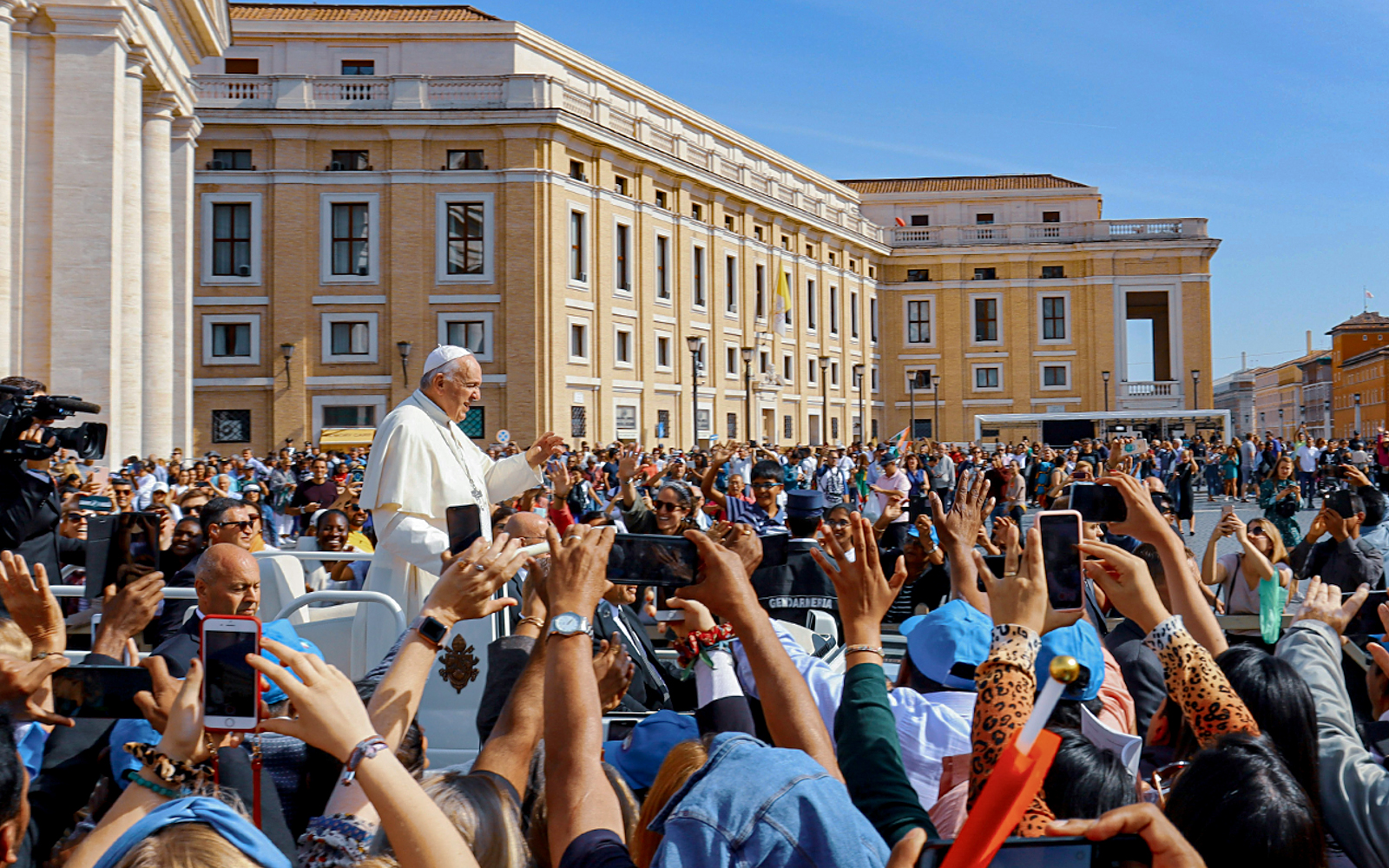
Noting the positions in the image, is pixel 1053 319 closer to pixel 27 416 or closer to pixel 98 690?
pixel 27 416

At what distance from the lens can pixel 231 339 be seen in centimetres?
3662

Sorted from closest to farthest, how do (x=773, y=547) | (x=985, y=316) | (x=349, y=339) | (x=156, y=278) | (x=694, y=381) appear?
1. (x=773, y=547)
2. (x=156, y=278)
3. (x=694, y=381)
4. (x=349, y=339)
5. (x=985, y=316)

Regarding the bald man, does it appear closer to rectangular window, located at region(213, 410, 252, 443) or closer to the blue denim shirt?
the blue denim shirt

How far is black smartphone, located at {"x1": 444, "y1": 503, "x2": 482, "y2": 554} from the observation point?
3383mm

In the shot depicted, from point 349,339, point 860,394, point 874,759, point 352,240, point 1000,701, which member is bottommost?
point 874,759

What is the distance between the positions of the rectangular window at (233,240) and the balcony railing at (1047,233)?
108 feet

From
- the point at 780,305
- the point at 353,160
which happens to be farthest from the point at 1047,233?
the point at 353,160

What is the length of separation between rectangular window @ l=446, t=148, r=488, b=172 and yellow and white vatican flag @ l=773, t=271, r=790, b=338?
14409 millimetres

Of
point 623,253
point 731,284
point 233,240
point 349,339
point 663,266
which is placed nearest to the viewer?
point 233,240

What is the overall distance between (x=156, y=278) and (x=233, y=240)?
457 inches

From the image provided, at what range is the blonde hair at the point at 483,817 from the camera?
6.94 ft

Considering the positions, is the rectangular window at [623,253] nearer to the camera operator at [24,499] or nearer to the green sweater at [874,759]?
the camera operator at [24,499]

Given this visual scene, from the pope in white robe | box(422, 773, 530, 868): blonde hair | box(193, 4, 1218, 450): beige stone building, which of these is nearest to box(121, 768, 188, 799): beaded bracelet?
box(422, 773, 530, 868): blonde hair

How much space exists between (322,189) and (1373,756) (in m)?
37.2
